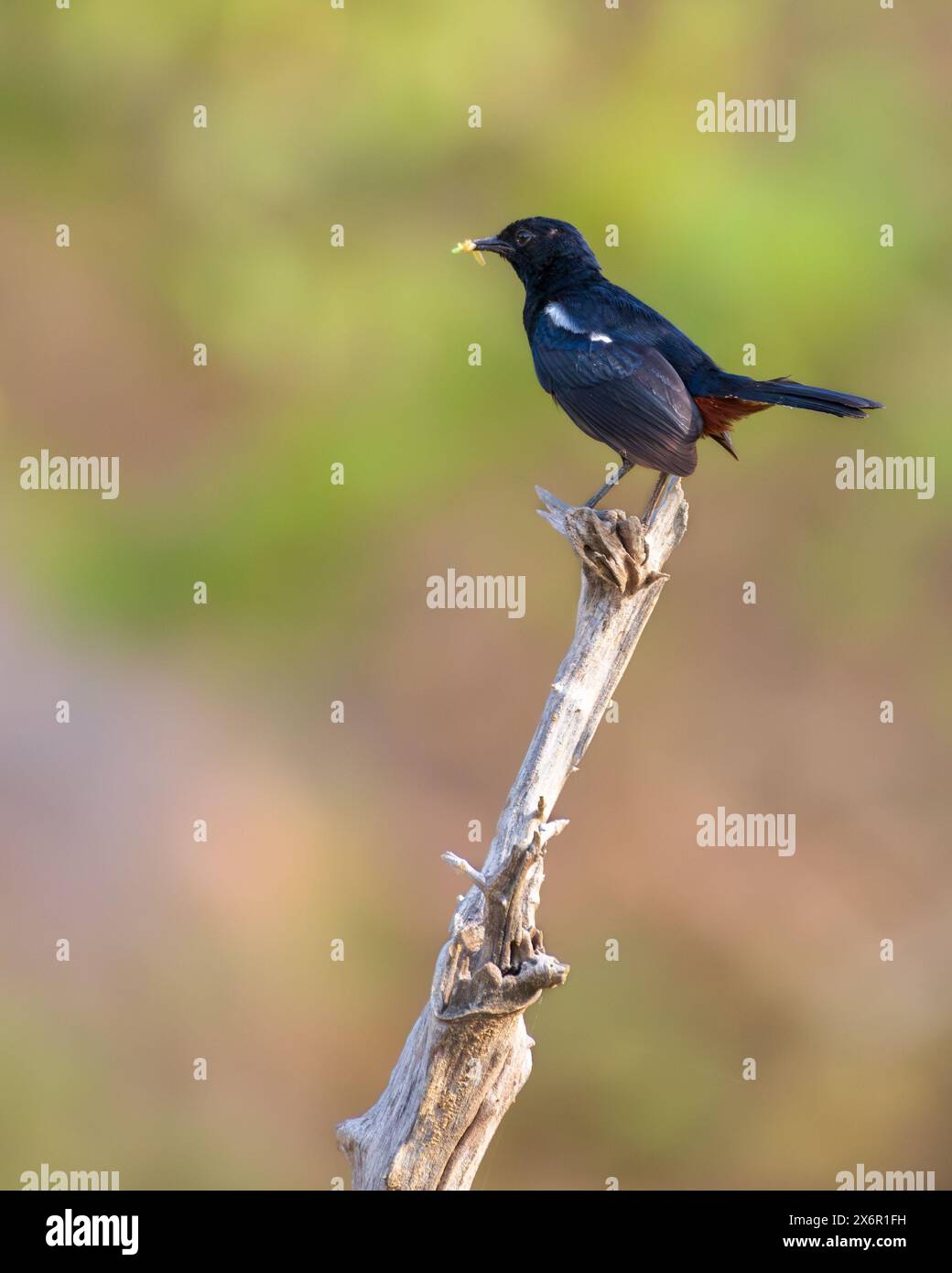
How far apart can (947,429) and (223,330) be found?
5664mm

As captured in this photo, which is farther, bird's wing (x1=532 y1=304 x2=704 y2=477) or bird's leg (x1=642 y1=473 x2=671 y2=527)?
bird's wing (x1=532 y1=304 x2=704 y2=477)

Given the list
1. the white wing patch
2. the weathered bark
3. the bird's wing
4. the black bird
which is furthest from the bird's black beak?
the weathered bark

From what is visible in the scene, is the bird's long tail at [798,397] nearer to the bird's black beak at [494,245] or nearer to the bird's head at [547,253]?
the bird's head at [547,253]

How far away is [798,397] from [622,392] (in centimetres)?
55

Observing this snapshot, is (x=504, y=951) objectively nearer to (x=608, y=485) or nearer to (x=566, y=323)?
(x=608, y=485)

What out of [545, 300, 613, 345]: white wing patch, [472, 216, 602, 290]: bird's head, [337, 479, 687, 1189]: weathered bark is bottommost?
[337, 479, 687, 1189]: weathered bark

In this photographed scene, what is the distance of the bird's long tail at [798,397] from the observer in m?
4.29

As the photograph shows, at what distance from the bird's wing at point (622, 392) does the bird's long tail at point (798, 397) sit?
0.17 metres

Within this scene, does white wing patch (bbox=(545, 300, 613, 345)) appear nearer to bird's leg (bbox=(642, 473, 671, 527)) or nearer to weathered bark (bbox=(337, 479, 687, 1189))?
bird's leg (bbox=(642, 473, 671, 527))

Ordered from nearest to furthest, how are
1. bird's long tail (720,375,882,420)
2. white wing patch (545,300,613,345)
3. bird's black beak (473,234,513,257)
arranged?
bird's long tail (720,375,882,420), white wing patch (545,300,613,345), bird's black beak (473,234,513,257)

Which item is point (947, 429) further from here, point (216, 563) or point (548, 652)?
point (216, 563)

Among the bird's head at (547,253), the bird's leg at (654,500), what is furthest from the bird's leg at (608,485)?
the bird's head at (547,253)

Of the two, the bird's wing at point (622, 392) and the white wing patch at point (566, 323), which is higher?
the white wing patch at point (566, 323)

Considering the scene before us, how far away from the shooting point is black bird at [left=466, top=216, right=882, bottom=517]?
4344 mm
